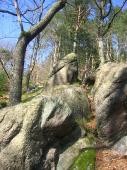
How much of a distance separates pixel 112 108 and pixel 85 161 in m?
2.11

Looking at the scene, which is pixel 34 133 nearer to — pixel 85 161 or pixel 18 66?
pixel 85 161

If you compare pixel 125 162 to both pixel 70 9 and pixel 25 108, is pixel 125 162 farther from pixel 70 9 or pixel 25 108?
pixel 70 9

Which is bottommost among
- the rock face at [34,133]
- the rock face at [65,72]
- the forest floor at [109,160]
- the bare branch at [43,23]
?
the forest floor at [109,160]

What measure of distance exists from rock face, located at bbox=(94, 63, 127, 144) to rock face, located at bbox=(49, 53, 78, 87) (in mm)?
6400

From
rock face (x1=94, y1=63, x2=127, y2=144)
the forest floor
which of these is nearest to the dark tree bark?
rock face (x1=94, y1=63, x2=127, y2=144)

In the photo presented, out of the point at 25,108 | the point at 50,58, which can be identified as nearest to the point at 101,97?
the point at 25,108

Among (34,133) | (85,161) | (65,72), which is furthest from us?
(65,72)

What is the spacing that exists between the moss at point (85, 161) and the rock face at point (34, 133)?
1.91 ft

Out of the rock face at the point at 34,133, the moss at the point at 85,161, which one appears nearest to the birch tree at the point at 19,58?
the rock face at the point at 34,133

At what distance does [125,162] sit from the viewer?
1043 cm

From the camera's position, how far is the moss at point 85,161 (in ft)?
34.2

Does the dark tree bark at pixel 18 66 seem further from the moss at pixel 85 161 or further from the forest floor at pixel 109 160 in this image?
the forest floor at pixel 109 160

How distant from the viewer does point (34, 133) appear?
10117mm

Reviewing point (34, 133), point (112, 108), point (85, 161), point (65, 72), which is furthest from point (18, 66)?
point (65, 72)
